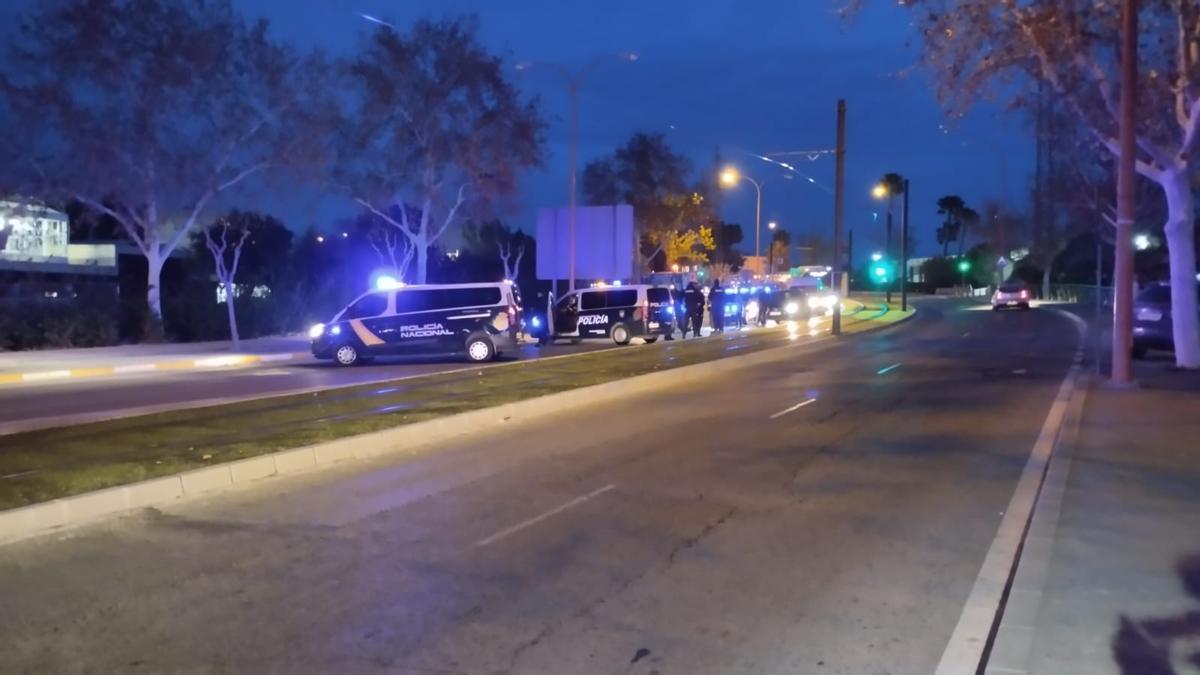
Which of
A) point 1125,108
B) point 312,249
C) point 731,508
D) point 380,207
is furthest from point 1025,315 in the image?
point 731,508

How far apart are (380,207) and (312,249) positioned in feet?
86.6

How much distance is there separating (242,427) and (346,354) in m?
13.5

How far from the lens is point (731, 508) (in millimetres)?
9172

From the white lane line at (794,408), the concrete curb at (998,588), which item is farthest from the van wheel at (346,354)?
the concrete curb at (998,588)

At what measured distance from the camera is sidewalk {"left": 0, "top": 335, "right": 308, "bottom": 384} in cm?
2431

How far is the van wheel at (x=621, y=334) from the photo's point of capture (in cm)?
3453

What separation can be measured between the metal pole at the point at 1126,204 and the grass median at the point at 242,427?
336 inches

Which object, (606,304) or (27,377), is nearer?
(27,377)

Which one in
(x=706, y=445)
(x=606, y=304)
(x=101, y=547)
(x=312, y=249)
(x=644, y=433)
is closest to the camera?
(x=101, y=547)

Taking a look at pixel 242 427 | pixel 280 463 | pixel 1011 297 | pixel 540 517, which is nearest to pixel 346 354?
pixel 242 427

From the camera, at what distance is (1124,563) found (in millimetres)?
7227

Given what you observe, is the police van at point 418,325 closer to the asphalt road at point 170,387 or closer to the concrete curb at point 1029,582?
the asphalt road at point 170,387

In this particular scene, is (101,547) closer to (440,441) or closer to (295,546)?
(295,546)

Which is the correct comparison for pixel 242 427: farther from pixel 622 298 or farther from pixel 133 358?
pixel 622 298
